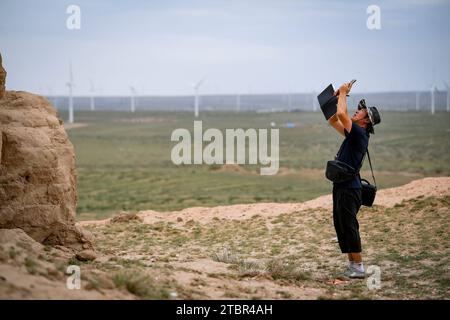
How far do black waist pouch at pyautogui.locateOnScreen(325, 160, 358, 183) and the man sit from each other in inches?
4.3

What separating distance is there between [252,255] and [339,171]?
11.4 ft

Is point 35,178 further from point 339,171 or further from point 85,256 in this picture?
point 339,171

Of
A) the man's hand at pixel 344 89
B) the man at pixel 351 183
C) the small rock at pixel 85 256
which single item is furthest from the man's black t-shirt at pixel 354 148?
the small rock at pixel 85 256

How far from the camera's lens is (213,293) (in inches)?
351

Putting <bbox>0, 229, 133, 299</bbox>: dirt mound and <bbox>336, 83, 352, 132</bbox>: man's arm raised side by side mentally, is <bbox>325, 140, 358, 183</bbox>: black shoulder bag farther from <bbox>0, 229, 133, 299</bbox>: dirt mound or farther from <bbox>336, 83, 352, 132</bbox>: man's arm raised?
<bbox>0, 229, 133, 299</bbox>: dirt mound

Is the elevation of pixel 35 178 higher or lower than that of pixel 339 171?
lower

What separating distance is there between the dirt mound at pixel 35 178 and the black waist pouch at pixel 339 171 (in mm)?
4181

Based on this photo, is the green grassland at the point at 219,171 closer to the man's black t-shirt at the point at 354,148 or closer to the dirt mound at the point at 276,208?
the dirt mound at the point at 276,208

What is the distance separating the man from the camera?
402 inches

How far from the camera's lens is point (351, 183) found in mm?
10336

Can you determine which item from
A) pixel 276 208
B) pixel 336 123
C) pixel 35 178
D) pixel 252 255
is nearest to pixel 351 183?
pixel 336 123

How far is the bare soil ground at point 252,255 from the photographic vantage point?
824 centimetres
